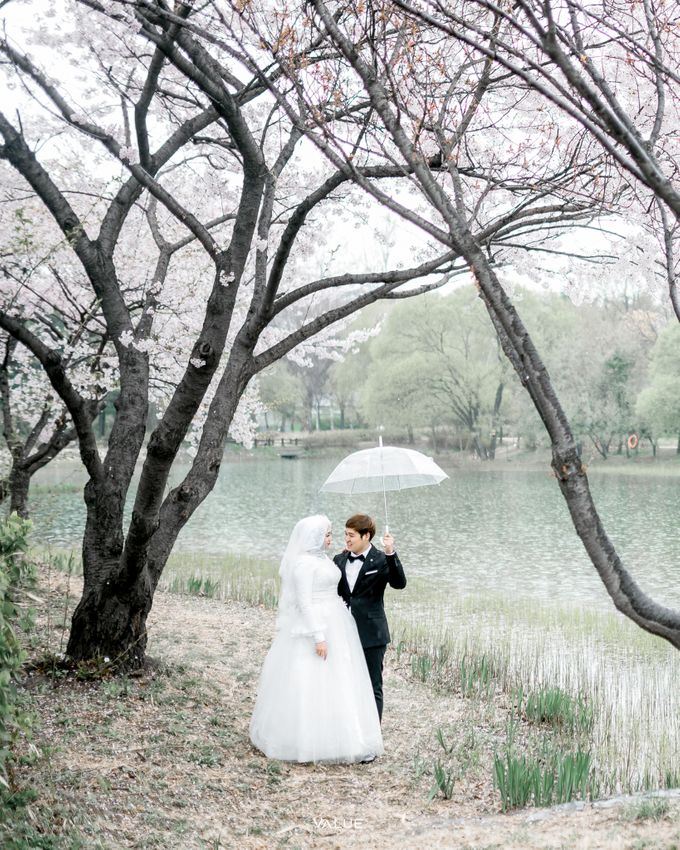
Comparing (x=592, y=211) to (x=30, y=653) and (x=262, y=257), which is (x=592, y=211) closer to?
(x=262, y=257)

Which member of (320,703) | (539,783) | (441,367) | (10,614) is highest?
(441,367)

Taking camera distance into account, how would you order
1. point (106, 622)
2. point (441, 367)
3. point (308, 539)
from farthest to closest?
point (441, 367)
point (106, 622)
point (308, 539)

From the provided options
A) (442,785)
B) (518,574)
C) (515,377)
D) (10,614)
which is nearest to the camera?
(10,614)

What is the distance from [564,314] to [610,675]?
3458 centimetres

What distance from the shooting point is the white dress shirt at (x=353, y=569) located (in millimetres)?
5199

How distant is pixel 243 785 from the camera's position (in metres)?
4.43

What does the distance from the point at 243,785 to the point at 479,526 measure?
15657 mm

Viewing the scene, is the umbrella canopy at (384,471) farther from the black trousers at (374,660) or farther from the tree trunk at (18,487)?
the tree trunk at (18,487)

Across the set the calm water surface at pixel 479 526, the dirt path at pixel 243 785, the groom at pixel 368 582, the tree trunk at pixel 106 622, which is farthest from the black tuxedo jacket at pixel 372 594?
the calm water surface at pixel 479 526

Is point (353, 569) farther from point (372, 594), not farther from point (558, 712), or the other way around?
point (558, 712)

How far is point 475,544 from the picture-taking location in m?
17.0

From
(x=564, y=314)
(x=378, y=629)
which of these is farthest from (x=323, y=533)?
(x=564, y=314)

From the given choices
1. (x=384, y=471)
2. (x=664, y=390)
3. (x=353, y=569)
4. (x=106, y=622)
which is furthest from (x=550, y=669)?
(x=664, y=390)

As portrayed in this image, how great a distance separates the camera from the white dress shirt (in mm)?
5199
